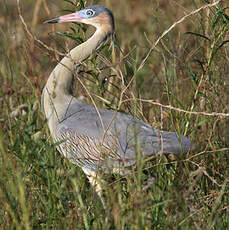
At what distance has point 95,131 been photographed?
11.3ft

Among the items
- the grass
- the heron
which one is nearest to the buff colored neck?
the heron

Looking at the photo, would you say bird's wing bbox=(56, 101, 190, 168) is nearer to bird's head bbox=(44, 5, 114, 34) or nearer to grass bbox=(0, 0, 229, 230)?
grass bbox=(0, 0, 229, 230)

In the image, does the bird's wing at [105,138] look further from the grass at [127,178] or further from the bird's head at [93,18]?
the bird's head at [93,18]

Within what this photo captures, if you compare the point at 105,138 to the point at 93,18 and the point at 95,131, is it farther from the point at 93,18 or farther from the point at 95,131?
the point at 93,18

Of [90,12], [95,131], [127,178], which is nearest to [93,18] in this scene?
[90,12]

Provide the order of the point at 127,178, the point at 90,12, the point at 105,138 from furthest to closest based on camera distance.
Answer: the point at 90,12 < the point at 105,138 < the point at 127,178

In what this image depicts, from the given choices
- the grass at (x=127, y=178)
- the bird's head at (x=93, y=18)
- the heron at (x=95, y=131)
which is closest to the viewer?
the grass at (x=127, y=178)

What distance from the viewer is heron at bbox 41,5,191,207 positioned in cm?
310

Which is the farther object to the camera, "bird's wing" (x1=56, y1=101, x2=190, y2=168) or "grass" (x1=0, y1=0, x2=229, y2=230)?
"bird's wing" (x1=56, y1=101, x2=190, y2=168)

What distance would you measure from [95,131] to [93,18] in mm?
926

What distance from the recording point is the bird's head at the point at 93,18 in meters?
3.68

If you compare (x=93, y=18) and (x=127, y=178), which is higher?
(x=93, y=18)

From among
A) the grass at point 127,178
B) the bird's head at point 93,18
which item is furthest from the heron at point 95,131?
the grass at point 127,178

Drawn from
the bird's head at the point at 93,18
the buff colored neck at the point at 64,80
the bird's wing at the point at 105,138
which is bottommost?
the bird's wing at the point at 105,138
